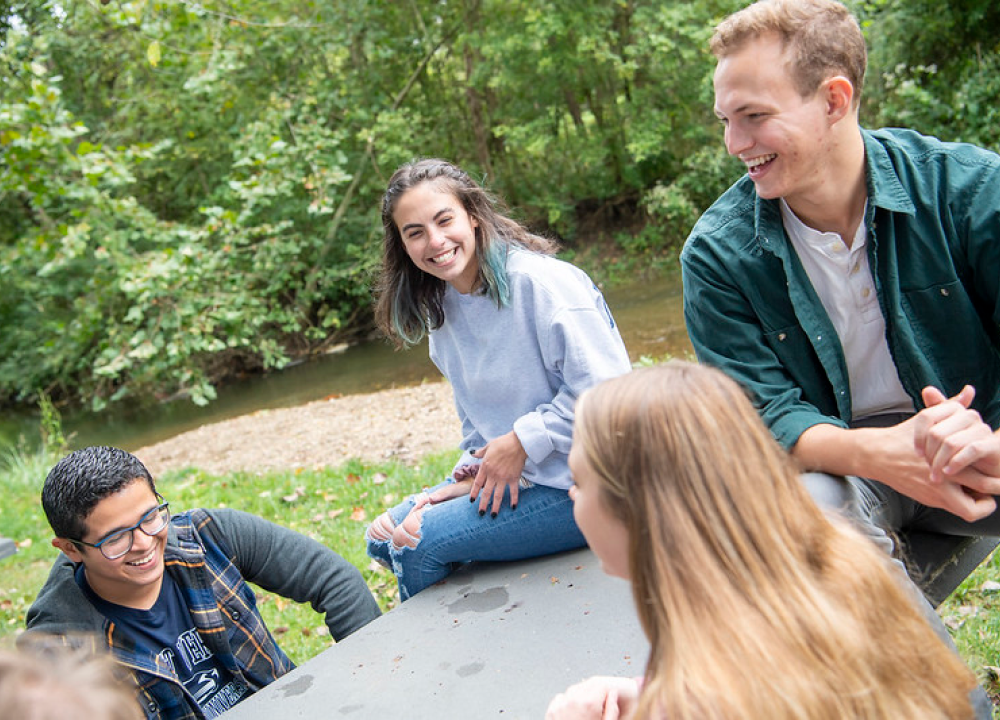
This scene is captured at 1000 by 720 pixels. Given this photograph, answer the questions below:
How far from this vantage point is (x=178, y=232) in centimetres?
919

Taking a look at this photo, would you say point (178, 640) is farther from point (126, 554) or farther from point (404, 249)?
point (404, 249)

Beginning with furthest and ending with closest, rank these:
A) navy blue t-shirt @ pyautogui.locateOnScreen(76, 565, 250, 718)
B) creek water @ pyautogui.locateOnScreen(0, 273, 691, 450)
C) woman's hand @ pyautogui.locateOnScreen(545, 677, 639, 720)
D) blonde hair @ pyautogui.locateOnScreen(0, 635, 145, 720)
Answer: creek water @ pyautogui.locateOnScreen(0, 273, 691, 450) → navy blue t-shirt @ pyautogui.locateOnScreen(76, 565, 250, 718) → woman's hand @ pyautogui.locateOnScreen(545, 677, 639, 720) → blonde hair @ pyautogui.locateOnScreen(0, 635, 145, 720)

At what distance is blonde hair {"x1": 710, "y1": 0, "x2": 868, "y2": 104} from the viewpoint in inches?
90.5

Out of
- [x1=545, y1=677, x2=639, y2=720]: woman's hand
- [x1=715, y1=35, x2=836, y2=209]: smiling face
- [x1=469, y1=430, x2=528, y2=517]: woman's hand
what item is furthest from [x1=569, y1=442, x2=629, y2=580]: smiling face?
[x1=469, y1=430, x2=528, y2=517]: woman's hand

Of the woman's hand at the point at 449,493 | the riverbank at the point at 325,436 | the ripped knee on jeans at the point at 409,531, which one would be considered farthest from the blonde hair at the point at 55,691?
the riverbank at the point at 325,436

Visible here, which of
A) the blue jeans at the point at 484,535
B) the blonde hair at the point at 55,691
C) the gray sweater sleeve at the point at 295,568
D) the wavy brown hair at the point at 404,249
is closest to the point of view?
the blonde hair at the point at 55,691

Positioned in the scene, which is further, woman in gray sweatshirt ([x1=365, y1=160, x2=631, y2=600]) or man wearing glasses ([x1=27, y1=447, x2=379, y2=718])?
woman in gray sweatshirt ([x1=365, y1=160, x2=631, y2=600])

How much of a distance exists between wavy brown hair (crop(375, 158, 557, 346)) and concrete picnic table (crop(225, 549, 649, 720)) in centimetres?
105

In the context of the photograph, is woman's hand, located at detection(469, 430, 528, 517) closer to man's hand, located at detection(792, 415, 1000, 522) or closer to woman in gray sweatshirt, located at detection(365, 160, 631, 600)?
woman in gray sweatshirt, located at detection(365, 160, 631, 600)

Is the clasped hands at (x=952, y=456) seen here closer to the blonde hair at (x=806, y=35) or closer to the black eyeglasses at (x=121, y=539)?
the blonde hair at (x=806, y=35)

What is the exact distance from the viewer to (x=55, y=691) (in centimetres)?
112

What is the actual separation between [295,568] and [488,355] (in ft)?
3.26

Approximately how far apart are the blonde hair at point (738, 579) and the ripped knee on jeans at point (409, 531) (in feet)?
5.73

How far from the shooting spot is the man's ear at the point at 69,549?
93.6 inches
